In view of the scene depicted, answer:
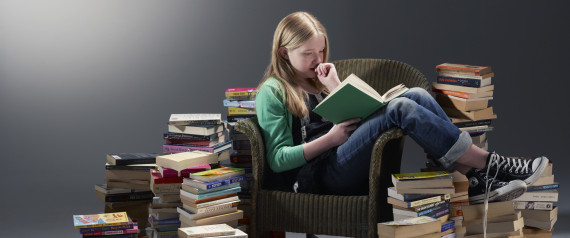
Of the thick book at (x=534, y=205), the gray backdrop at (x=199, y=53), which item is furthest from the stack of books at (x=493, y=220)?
the gray backdrop at (x=199, y=53)

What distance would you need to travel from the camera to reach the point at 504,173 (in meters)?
→ 3.74

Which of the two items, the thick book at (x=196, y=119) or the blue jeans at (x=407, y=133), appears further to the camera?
the thick book at (x=196, y=119)

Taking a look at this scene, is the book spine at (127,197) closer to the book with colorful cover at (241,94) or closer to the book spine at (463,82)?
the book with colorful cover at (241,94)

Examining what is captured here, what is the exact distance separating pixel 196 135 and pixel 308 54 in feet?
2.89

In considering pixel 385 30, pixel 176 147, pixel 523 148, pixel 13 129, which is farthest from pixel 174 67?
pixel 523 148

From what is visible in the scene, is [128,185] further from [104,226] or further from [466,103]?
[466,103]

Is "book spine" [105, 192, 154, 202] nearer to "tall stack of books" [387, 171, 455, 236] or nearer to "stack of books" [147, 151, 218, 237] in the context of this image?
"stack of books" [147, 151, 218, 237]

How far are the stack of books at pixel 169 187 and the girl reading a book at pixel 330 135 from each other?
1.40 feet

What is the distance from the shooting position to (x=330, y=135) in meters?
3.68

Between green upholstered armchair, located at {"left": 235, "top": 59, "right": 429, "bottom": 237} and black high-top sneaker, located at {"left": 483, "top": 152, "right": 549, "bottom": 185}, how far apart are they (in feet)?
1.55

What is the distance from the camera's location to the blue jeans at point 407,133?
3.51 metres

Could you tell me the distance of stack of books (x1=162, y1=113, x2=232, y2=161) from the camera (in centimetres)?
434

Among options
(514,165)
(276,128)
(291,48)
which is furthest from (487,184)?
(291,48)

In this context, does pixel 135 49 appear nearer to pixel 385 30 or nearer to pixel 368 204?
pixel 385 30
